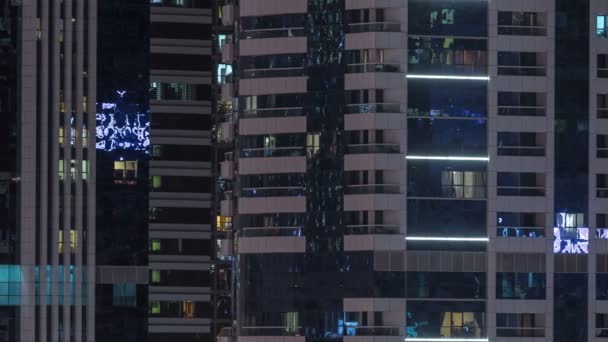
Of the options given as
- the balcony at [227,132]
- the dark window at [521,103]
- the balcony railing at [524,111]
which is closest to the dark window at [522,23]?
the dark window at [521,103]

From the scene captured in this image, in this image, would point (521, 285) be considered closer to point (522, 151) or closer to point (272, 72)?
point (522, 151)

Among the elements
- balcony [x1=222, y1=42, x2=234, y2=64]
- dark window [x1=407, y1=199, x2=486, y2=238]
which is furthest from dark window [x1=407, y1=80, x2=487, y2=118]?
balcony [x1=222, y1=42, x2=234, y2=64]

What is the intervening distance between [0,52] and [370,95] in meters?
16.9

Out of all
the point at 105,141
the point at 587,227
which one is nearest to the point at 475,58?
the point at 587,227

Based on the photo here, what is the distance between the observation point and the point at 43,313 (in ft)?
331

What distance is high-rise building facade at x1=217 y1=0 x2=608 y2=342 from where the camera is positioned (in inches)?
3743

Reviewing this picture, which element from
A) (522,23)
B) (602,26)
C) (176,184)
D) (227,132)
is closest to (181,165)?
(176,184)

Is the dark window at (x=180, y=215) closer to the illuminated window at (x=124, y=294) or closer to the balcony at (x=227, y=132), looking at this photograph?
the illuminated window at (x=124, y=294)

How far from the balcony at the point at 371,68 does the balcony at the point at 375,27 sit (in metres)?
1.37

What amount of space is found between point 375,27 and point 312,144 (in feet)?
17.4

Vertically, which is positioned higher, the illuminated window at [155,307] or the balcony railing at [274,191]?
the balcony railing at [274,191]

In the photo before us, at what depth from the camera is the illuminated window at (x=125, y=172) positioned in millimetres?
102625

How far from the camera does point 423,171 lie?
95.2 m

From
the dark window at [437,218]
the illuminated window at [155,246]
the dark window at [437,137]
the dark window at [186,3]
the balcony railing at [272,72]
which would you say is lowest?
the illuminated window at [155,246]
